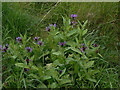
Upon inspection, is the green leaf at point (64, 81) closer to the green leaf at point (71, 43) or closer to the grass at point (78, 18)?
the green leaf at point (71, 43)

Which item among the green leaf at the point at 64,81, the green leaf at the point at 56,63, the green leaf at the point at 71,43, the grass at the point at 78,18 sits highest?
the grass at the point at 78,18

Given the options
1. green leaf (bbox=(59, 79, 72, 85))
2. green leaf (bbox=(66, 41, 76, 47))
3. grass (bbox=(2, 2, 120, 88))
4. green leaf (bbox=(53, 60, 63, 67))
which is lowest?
green leaf (bbox=(59, 79, 72, 85))

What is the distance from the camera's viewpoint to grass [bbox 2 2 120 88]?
2.64 meters

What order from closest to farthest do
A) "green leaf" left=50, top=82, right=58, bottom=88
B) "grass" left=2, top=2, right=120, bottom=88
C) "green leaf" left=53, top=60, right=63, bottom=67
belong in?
"green leaf" left=50, top=82, right=58, bottom=88
"green leaf" left=53, top=60, right=63, bottom=67
"grass" left=2, top=2, right=120, bottom=88

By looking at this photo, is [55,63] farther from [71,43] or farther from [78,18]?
[78,18]

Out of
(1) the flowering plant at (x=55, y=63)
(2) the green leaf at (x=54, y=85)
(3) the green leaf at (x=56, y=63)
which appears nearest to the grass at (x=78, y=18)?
(1) the flowering plant at (x=55, y=63)

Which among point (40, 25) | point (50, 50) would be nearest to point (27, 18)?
point (40, 25)

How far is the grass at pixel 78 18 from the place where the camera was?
8.65 feet

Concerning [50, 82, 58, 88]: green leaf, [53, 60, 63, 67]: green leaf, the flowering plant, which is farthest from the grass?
[50, 82, 58, 88]: green leaf

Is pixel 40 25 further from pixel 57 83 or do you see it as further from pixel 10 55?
pixel 57 83

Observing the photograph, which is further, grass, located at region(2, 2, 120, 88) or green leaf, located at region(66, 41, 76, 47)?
grass, located at region(2, 2, 120, 88)

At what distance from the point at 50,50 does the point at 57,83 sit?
1.53 feet

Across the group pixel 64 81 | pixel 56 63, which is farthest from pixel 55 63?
pixel 64 81

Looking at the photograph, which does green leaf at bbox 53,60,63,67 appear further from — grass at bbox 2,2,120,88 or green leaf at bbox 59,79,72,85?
grass at bbox 2,2,120,88
